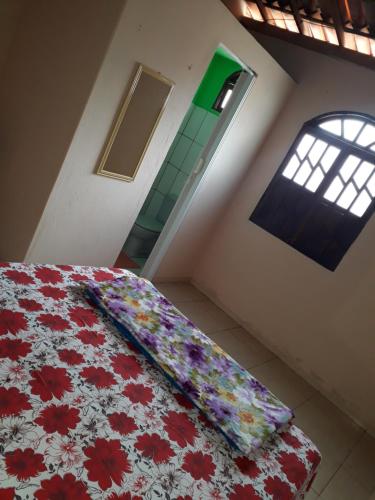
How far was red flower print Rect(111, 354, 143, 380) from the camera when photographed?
1.41 meters

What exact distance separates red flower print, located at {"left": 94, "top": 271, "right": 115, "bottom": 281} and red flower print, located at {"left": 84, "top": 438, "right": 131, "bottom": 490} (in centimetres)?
100

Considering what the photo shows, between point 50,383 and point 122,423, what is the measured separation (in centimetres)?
28

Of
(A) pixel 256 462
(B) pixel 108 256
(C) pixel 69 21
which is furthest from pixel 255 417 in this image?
(C) pixel 69 21

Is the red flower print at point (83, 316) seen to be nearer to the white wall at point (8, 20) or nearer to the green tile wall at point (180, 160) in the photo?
the white wall at point (8, 20)

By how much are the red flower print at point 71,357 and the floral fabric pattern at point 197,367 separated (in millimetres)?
297

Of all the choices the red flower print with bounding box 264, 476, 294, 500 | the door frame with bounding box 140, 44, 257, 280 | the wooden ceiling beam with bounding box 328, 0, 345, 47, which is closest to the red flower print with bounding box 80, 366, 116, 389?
the red flower print with bounding box 264, 476, 294, 500

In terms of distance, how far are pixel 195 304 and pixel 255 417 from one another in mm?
2387

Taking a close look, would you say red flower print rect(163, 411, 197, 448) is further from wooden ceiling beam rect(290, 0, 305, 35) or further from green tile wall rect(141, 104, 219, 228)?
wooden ceiling beam rect(290, 0, 305, 35)

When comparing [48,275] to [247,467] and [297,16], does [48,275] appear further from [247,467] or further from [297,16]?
[297,16]

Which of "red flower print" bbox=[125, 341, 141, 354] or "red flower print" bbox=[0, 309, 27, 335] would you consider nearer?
"red flower print" bbox=[0, 309, 27, 335]

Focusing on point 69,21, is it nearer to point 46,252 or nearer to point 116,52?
point 116,52

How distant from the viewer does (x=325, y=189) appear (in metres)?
3.43

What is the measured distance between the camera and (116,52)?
2051 mm

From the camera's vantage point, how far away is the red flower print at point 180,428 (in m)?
1.26
